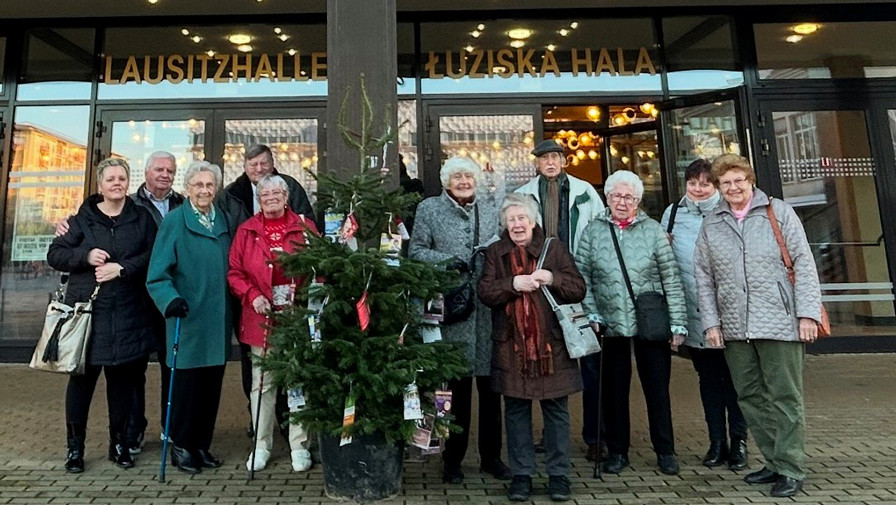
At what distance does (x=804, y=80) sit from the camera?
333 inches

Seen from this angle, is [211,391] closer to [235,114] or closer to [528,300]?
[528,300]

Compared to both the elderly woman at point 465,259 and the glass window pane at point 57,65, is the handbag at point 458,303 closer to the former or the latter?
the elderly woman at point 465,259

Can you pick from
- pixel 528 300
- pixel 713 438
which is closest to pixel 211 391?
pixel 528 300

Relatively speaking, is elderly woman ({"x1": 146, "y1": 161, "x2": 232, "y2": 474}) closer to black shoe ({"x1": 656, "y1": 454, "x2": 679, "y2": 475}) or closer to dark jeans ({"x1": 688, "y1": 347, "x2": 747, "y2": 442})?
black shoe ({"x1": 656, "y1": 454, "x2": 679, "y2": 475})

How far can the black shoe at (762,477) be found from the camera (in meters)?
3.66

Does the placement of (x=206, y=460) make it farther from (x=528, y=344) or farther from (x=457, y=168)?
(x=457, y=168)

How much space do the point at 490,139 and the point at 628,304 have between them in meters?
4.91

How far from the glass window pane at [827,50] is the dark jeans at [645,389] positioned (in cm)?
635

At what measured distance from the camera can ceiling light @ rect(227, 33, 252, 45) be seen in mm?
8539

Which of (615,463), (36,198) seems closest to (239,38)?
(36,198)

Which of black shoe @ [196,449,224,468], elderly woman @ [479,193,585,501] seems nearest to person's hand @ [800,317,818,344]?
elderly woman @ [479,193,585,501]

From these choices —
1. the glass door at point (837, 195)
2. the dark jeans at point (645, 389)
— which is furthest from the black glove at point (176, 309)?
the glass door at point (837, 195)

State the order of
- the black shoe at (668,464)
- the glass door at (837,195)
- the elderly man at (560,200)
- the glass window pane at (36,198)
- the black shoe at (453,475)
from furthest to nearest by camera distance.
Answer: the glass door at (837,195), the glass window pane at (36,198), the elderly man at (560,200), the black shoe at (668,464), the black shoe at (453,475)

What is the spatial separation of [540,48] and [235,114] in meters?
4.43
